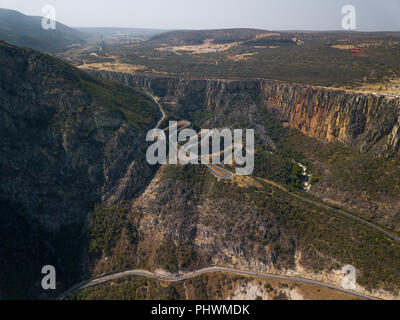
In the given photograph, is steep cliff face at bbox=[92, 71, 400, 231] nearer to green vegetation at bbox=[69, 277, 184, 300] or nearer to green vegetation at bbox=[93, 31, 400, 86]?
green vegetation at bbox=[93, 31, 400, 86]

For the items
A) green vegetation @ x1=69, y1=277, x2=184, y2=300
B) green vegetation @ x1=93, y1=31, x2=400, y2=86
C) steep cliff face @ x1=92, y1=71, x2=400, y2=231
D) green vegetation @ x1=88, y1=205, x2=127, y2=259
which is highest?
green vegetation @ x1=93, y1=31, x2=400, y2=86

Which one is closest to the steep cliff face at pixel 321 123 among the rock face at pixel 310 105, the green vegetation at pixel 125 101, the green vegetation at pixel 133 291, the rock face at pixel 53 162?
the rock face at pixel 310 105

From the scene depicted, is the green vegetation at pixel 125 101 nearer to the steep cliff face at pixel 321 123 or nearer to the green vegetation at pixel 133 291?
the steep cliff face at pixel 321 123

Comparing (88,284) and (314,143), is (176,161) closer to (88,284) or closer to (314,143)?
(88,284)

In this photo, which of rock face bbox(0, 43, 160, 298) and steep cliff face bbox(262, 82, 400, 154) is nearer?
rock face bbox(0, 43, 160, 298)

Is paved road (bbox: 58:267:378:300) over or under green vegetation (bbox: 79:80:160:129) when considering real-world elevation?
under

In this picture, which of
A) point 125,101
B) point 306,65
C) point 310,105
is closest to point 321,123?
point 310,105

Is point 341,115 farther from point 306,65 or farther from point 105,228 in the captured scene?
point 105,228

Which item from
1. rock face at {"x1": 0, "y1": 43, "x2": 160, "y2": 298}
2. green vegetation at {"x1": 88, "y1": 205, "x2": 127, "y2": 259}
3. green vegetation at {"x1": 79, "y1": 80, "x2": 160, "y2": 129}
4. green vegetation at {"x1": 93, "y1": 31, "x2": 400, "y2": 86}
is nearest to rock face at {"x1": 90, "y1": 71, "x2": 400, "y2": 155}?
green vegetation at {"x1": 93, "y1": 31, "x2": 400, "y2": 86}
